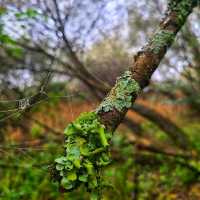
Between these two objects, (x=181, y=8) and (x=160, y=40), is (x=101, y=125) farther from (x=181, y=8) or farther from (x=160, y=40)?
(x=181, y=8)

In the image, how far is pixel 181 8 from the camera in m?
3.74

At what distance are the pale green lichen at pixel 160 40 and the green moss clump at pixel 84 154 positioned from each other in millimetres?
911

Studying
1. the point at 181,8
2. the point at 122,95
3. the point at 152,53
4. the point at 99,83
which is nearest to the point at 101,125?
the point at 122,95

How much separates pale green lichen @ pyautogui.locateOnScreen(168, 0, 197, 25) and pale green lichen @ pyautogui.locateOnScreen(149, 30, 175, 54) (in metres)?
0.19

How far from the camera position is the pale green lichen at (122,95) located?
9.39ft

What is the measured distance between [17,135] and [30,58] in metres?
1.81

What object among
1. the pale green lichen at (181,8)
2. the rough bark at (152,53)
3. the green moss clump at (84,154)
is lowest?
the green moss clump at (84,154)

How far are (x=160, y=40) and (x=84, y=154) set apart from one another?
4.10 ft

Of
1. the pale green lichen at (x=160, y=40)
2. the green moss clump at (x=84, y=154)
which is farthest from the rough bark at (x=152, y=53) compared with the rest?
the green moss clump at (x=84, y=154)

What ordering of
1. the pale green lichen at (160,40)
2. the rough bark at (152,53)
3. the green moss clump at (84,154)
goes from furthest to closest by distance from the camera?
1. the pale green lichen at (160,40)
2. the rough bark at (152,53)
3. the green moss clump at (84,154)

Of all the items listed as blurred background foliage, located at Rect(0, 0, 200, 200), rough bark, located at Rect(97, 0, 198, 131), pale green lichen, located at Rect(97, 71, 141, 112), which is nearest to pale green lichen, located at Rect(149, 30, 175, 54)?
rough bark, located at Rect(97, 0, 198, 131)

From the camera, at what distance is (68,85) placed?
9.15 metres

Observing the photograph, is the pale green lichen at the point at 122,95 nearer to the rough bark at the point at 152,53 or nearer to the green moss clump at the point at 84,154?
the rough bark at the point at 152,53

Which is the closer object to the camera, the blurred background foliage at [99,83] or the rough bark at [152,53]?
the rough bark at [152,53]
